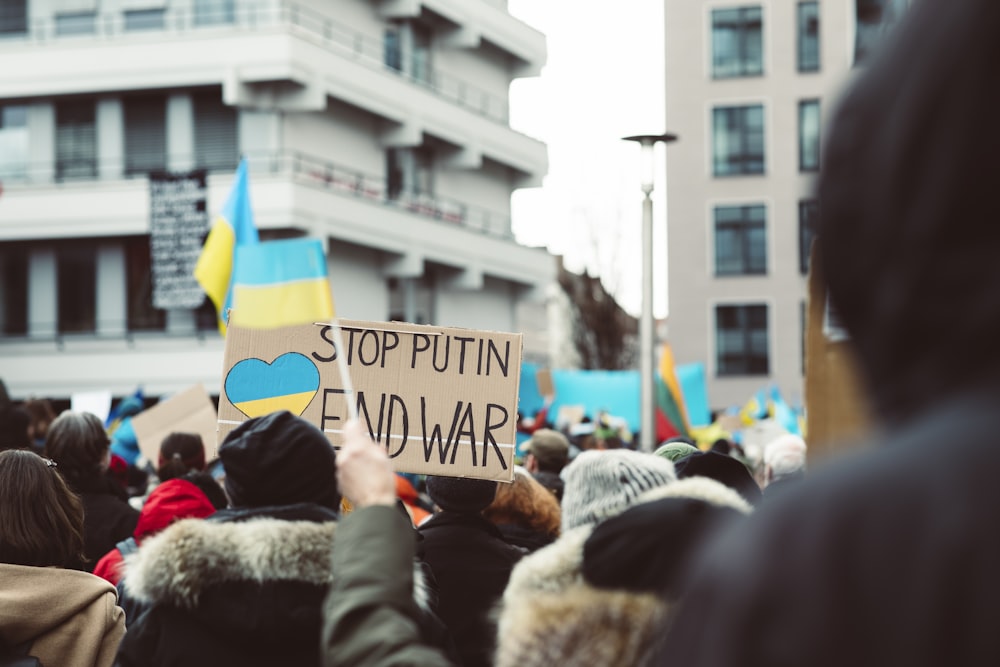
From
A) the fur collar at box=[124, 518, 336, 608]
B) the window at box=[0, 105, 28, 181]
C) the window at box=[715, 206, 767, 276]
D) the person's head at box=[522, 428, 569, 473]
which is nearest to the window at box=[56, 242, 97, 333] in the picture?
the window at box=[0, 105, 28, 181]

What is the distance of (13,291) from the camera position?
3556 centimetres

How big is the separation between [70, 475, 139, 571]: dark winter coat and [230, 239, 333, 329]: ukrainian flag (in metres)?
3.84

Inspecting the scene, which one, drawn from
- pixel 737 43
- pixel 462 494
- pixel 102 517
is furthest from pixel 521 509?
pixel 737 43

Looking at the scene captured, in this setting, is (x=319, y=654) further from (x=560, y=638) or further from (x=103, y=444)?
(x=103, y=444)

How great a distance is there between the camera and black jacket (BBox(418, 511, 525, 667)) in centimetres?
558

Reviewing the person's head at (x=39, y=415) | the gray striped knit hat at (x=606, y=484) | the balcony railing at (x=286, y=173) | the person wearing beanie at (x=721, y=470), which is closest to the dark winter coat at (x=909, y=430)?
the gray striped knit hat at (x=606, y=484)

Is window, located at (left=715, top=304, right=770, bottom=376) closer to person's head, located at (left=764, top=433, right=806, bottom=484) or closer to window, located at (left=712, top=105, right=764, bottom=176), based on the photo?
window, located at (left=712, top=105, right=764, bottom=176)

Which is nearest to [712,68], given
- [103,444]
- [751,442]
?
[751,442]

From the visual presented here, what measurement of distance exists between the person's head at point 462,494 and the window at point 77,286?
30669mm

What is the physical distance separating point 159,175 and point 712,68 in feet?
87.5

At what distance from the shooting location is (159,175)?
31562 millimetres

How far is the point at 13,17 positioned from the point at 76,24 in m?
1.63

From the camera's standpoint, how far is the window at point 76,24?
34781 mm

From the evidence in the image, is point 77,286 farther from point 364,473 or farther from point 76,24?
point 364,473
